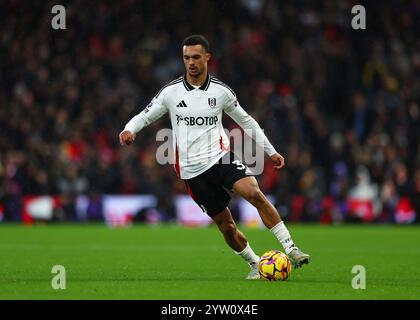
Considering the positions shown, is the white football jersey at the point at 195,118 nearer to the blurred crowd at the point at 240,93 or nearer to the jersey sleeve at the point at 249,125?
the jersey sleeve at the point at 249,125

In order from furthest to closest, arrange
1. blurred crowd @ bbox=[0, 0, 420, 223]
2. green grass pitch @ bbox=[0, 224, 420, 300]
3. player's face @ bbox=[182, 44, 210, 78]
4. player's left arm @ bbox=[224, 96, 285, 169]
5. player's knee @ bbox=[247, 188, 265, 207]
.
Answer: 1. blurred crowd @ bbox=[0, 0, 420, 223]
2. player's left arm @ bbox=[224, 96, 285, 169]
3. player's face @ bbox=[182, 44, 210, 78]
4. player's knee @ bbox=[247, 188, 265, 207]
5. green grass pitch @ bbox=[0, 224, 420, 300]

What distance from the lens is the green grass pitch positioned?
8750mm

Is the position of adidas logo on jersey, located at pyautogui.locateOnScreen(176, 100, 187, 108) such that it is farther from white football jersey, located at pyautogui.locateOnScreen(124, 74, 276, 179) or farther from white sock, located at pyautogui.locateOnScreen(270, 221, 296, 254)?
white sock, located at pyautogui.locateOnScreen(270, 221, 296, 254)

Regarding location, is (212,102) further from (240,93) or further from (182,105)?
(240,93)

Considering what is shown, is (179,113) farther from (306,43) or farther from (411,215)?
(306,43)

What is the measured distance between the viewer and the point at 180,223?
2250 centimetres

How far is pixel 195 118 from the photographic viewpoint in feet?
33.2

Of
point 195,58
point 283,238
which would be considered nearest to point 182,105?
point 195,58

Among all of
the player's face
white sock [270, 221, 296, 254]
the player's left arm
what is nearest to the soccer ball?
white sock [270, 221, 296, 254]

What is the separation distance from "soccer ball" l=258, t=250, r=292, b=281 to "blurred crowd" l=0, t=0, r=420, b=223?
41.0 ft

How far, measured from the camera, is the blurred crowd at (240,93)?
22625mm

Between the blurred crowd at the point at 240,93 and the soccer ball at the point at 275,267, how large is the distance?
12.5 metres
